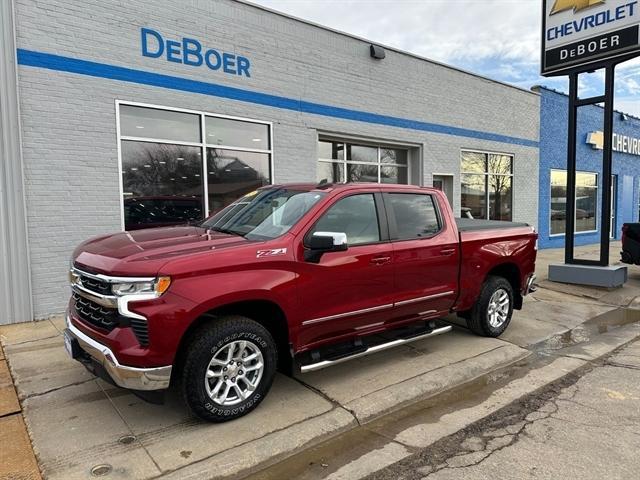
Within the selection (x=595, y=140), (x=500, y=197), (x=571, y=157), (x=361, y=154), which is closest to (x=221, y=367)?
(x=361, y=154)

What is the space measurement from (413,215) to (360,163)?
6820 mm

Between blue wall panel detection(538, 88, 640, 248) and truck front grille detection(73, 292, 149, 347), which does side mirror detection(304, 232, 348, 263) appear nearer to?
truck front grille detection(73, 292, 149, 347)

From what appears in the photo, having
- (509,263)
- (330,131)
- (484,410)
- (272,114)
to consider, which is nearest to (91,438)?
(484,410)

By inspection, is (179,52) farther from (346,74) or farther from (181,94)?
(346,74)

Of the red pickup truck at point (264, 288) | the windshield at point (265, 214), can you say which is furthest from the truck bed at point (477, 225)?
the windshield at point (265, 214)

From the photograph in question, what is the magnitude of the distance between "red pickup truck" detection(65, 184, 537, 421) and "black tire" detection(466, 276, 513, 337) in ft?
0.97

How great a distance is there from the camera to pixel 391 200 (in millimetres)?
5121

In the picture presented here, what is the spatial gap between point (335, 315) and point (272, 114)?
20.5 feet

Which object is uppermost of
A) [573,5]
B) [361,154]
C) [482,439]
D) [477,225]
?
[573,5]

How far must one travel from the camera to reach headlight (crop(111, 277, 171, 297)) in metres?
3.42

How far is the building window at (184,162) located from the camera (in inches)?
311

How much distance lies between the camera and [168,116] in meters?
8.30

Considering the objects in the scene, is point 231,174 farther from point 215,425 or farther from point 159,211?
point 215,425

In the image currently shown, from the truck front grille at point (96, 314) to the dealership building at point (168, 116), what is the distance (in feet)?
11.7
